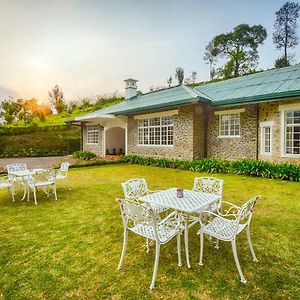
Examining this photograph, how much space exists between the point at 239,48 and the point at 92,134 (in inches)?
1378

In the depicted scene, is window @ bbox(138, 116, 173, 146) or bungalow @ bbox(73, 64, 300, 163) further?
window @ bbox(138, 116, 173, 146)

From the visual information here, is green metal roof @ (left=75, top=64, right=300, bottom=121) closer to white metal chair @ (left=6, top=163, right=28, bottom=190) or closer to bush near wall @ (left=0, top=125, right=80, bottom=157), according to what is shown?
white metal chair @ (left=6, top=163, right=28, bottom=190)

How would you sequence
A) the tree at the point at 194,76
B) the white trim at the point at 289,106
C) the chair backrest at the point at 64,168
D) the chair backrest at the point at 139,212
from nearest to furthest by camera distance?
the chair backrest at the point at 139,212 → the chair backrest at the point at 64,168 → the white trim at the point at 289,106 → the tree at the point at 194,76

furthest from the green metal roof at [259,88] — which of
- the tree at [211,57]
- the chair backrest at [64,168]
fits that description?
the tree at [211,57]

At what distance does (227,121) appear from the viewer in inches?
519

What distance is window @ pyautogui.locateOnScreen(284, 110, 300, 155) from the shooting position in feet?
34.9

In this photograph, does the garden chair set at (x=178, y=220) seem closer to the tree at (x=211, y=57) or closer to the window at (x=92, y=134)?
the window at (x=92, y=134)

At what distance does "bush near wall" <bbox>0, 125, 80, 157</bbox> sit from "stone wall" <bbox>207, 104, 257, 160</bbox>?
15069 mm

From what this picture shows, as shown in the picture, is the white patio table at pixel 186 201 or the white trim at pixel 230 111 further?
the white trim at pixel 230 111

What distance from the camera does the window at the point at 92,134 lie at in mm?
20780

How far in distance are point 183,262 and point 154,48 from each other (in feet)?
48.8

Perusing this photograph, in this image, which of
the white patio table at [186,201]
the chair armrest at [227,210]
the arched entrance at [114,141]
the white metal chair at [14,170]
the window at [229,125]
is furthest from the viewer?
the arched entrance at [114,141]

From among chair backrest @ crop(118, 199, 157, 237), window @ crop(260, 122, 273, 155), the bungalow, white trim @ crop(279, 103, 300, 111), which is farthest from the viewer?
window @ crop(260, 122, 273, 155)

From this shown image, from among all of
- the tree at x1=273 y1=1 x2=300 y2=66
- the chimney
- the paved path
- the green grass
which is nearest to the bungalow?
the paved path
